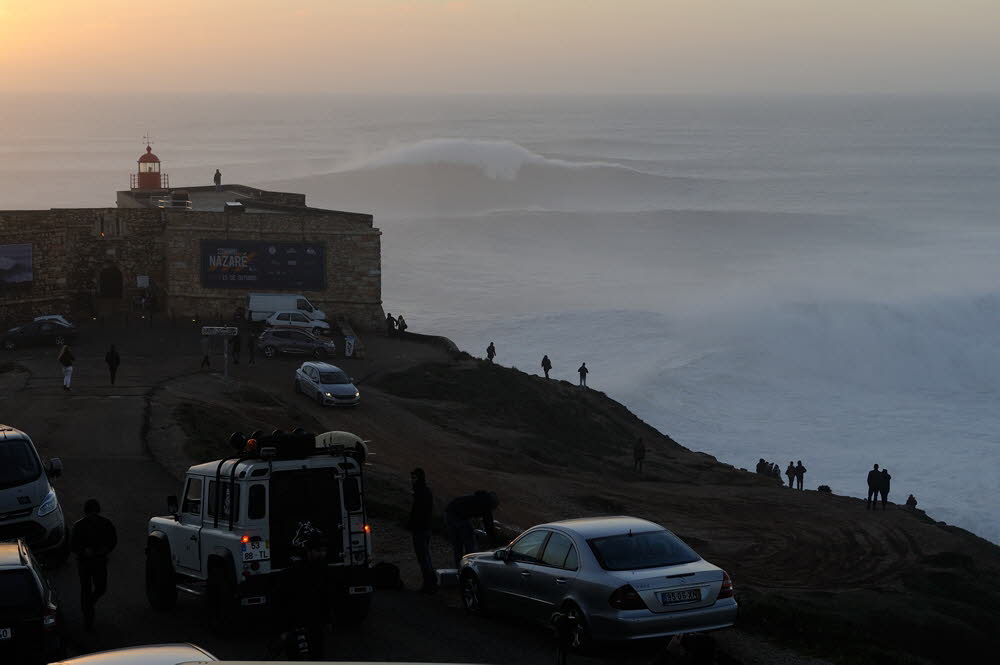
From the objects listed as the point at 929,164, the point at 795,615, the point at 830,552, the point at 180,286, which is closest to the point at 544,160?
the point at 929,164

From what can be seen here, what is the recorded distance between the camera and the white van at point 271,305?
4183cm

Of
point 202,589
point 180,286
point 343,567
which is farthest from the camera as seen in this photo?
point 180,286

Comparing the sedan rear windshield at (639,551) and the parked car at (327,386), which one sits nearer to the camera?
the sedan rear windshield at (639,551)

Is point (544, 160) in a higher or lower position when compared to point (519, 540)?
higher

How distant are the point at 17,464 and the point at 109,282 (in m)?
31.1

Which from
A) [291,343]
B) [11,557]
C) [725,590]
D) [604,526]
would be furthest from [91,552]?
[291,343]

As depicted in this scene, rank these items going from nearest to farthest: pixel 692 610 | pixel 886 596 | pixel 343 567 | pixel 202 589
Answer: pixel 692 610 < pixel 343 567 < pixel 202 589 < pixel 886 596

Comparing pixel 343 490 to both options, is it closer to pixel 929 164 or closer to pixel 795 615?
pixel 795 615

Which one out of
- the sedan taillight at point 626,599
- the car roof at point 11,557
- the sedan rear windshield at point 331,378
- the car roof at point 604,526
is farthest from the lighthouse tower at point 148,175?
the sedan taillight at point 626,599

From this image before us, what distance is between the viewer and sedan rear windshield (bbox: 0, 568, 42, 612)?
938cm

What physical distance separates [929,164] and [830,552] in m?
167

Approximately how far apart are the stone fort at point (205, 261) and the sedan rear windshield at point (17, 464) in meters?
29.2

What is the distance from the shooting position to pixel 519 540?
1159cm

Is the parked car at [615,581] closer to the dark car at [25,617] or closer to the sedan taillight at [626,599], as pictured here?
the sedan taillight at [626,599]
